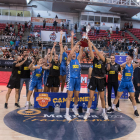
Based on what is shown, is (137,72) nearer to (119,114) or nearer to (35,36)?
(119,114)

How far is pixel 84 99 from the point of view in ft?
19.1

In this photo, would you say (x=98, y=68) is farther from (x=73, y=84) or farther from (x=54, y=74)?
(x=54, y=74)

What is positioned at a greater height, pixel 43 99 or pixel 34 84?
pixel 34 84

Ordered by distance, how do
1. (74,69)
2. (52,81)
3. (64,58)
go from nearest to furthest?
(74,69) < (52,81) < (64,58)

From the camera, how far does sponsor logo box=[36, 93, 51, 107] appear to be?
5.64 meters

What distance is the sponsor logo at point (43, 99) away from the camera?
564cm

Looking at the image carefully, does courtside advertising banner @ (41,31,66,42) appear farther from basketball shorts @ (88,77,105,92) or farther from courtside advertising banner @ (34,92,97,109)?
basketball shorts @ (88,77,105,92)

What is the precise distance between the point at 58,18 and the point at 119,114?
74.0ft

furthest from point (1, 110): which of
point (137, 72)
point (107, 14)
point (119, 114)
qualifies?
point (107, 14)

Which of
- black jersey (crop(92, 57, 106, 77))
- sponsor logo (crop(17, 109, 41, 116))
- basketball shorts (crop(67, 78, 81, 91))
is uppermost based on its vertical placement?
black jersey (crop(92, 57, 106, 77))

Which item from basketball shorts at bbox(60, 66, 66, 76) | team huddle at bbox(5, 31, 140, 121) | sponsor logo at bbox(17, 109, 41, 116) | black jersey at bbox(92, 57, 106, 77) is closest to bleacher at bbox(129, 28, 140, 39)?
basketball shorts at bbox(60, 66, 66, 76)

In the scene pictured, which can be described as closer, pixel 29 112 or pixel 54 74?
pixel 29 112

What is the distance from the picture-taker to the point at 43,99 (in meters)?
5.67

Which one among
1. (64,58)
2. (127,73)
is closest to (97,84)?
(127,73)
